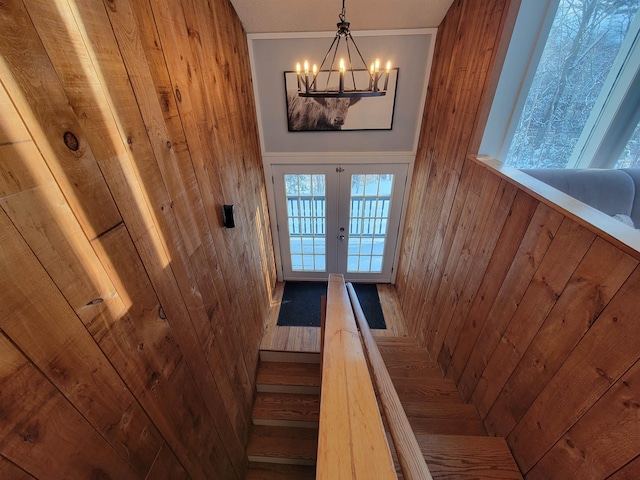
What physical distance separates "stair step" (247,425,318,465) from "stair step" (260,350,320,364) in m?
0.58

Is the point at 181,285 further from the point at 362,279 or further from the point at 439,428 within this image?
the point at 362,279

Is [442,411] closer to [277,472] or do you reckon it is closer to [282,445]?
[282,445]

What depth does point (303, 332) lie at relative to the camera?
2971mm

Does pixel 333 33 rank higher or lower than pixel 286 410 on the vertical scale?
higher

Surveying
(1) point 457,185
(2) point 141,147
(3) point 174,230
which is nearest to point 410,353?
(1) point 457,185

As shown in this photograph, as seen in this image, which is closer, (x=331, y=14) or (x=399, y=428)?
(x=399, y=428)

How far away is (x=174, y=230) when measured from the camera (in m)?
1.17

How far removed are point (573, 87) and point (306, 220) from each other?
2603mm

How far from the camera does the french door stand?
3.08 m

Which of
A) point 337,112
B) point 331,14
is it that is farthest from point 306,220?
point 331,14

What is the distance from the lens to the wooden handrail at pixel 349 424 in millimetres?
515

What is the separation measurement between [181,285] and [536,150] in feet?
8.11

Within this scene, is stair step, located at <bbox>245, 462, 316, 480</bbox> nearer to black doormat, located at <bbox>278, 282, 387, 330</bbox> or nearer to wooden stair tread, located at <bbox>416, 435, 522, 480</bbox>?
black doormat, located at <bbox>278, 282, 387, 330</bbox>

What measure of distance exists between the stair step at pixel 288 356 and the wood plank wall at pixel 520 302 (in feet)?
3.79
